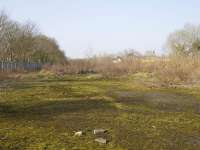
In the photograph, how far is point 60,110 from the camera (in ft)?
42.0

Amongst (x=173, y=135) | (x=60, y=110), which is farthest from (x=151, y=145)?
(x=60, y=110)

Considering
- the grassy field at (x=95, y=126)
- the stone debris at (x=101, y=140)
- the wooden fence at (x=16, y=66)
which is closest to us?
the grassy field at (x=95, y=126)

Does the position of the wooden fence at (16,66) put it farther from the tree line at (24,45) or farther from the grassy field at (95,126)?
the grassy field at (95,126)

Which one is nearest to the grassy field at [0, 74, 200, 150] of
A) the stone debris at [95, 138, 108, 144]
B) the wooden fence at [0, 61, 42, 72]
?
the stone debris at [95, 138, 108, 144]

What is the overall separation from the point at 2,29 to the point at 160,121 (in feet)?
158

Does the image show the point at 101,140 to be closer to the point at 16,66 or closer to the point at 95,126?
the point at 95,126

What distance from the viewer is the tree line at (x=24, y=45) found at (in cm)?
5659

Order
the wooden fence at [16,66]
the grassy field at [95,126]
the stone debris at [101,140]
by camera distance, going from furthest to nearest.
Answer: the wooden fence at [16,66], the stone debris at [101,140], the grassy field at [95,126]

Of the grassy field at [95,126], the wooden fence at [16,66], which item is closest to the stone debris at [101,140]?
the grassy field at [95,126]

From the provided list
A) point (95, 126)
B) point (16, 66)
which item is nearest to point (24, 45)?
point (16, 66)

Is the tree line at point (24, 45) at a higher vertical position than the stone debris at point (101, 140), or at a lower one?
higher

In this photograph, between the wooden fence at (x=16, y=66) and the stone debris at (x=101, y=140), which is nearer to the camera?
the stone debris at (x=101, y=140)

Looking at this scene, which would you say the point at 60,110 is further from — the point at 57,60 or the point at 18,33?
the point at 57,60

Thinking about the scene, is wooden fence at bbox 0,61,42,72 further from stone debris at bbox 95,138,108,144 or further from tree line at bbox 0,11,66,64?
stone debris at bbox 95,138,108,144
